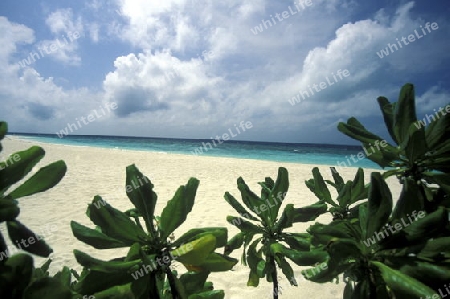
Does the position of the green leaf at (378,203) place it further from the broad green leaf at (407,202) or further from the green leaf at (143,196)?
the green leaf at (143,196)

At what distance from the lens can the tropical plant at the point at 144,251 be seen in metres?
0.74

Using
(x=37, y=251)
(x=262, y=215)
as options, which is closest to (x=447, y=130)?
(x=262, y=215)

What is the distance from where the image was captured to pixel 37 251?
0.67 meters

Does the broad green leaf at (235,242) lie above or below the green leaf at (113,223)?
below

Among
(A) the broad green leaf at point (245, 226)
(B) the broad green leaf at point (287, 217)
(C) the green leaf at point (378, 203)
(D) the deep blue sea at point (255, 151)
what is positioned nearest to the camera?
(C) the green leaf at point (378, 203)

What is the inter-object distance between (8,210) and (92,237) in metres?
0.29

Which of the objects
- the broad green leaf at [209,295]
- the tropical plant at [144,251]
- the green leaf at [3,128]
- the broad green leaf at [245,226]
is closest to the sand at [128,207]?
the broad green leaf at [245,226]

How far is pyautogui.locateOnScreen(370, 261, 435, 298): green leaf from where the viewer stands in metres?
0.63

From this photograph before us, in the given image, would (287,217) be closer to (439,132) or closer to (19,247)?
(439,132)

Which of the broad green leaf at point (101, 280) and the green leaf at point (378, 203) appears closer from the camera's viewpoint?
the broad green leaf at point (101, 280)

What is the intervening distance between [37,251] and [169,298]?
2.18ft

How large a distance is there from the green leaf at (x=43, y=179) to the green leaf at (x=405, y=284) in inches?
41.5

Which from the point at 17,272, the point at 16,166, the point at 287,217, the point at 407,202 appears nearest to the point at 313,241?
the point at 287,217

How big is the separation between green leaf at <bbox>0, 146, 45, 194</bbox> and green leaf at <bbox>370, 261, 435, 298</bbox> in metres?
1.11
